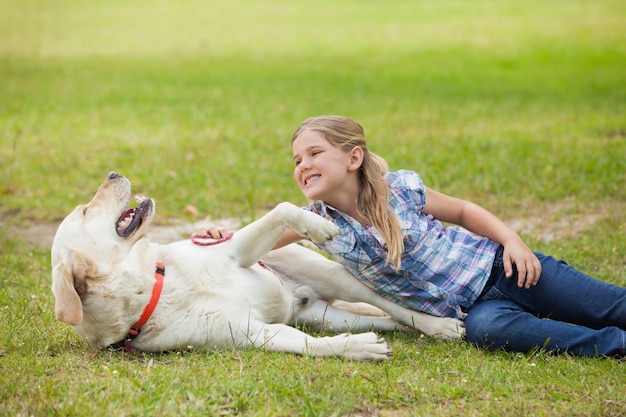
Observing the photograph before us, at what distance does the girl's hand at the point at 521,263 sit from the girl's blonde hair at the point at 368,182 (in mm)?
590

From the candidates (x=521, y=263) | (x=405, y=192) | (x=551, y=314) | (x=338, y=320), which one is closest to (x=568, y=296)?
(x=551, y=314)

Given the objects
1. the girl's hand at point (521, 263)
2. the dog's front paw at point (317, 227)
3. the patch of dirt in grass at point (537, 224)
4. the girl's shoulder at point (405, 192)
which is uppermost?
the girl's shoulder at point (405, 192)

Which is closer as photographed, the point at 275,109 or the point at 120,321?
the point at 120,321

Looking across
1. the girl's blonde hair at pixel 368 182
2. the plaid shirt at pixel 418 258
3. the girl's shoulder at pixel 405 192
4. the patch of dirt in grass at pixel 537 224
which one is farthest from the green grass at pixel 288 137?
the girl's shoulder at pixel 405 192

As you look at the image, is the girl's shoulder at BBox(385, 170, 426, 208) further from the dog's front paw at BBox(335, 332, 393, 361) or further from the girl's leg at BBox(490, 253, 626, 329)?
the dog's front paw at BBox(335, 332, 393, 361)

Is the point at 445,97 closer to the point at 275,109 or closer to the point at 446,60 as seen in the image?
the point at 275,109

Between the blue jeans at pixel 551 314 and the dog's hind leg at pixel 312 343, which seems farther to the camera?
the blue jeans at pixel 551 314

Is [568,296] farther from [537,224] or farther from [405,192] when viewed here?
[537,224]

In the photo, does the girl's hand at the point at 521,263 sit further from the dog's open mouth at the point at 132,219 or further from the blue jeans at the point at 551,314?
the dog's open mouth at the point at 132,219

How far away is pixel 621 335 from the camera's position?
4043 mm

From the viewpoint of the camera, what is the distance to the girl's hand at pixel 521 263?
14.1ft

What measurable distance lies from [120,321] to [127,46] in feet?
54.5

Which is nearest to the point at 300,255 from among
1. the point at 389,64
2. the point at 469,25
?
the point at 389,64

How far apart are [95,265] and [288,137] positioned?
600 cm
